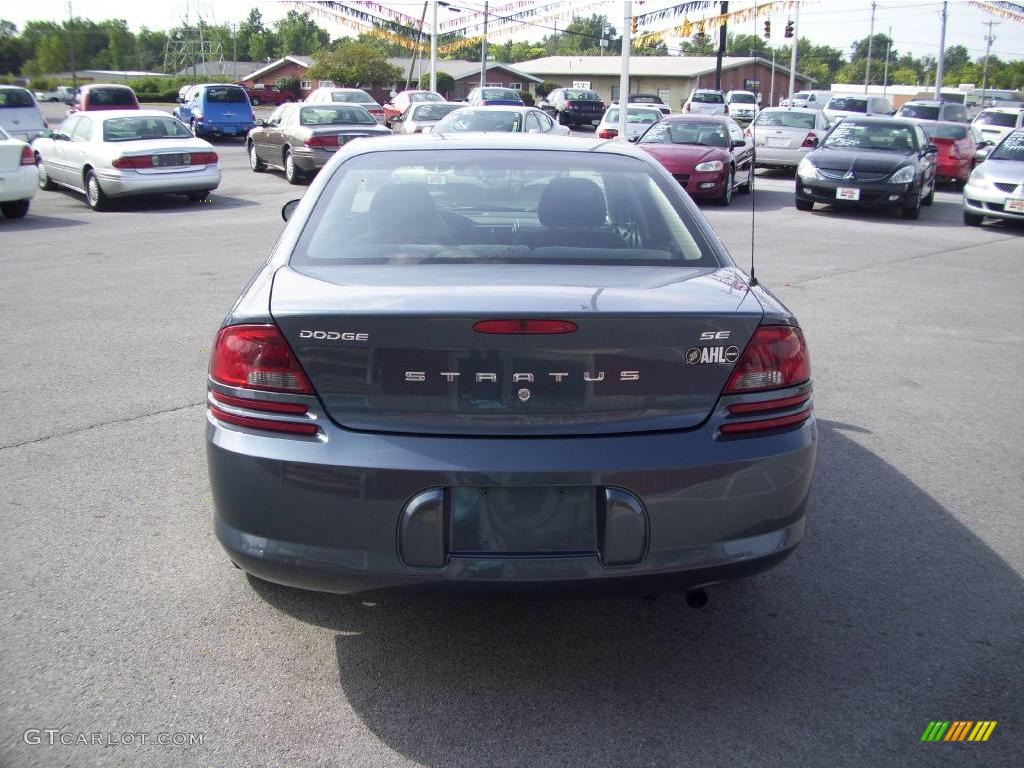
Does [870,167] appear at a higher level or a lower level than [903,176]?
higher

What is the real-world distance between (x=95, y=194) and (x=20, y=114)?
9.19 metres

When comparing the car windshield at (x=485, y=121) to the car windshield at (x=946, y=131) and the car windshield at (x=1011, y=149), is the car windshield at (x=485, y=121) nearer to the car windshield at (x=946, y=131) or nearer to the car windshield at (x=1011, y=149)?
the car windshield at (x=1011, y=149)

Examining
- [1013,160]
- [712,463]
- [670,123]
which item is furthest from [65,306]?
[1013,160]

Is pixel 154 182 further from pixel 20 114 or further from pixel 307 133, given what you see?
pixel 20 114

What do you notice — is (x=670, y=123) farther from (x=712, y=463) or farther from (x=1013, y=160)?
(x=712, y=463)

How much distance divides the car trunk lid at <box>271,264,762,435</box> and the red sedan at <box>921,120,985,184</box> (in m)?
22.3

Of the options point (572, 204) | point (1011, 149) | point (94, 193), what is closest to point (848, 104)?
point (1011, 149)

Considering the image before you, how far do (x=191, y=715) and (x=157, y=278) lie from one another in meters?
7.98

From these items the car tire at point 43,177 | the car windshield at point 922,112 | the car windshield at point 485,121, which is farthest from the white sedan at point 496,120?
the car windshield at point 922,112

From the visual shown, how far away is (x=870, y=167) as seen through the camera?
53.8ft

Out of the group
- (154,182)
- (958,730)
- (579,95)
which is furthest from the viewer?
(579,95)

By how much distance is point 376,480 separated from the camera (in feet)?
9.20

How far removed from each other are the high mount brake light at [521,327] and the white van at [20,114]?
2353cm

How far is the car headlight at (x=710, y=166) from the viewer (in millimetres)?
17062
